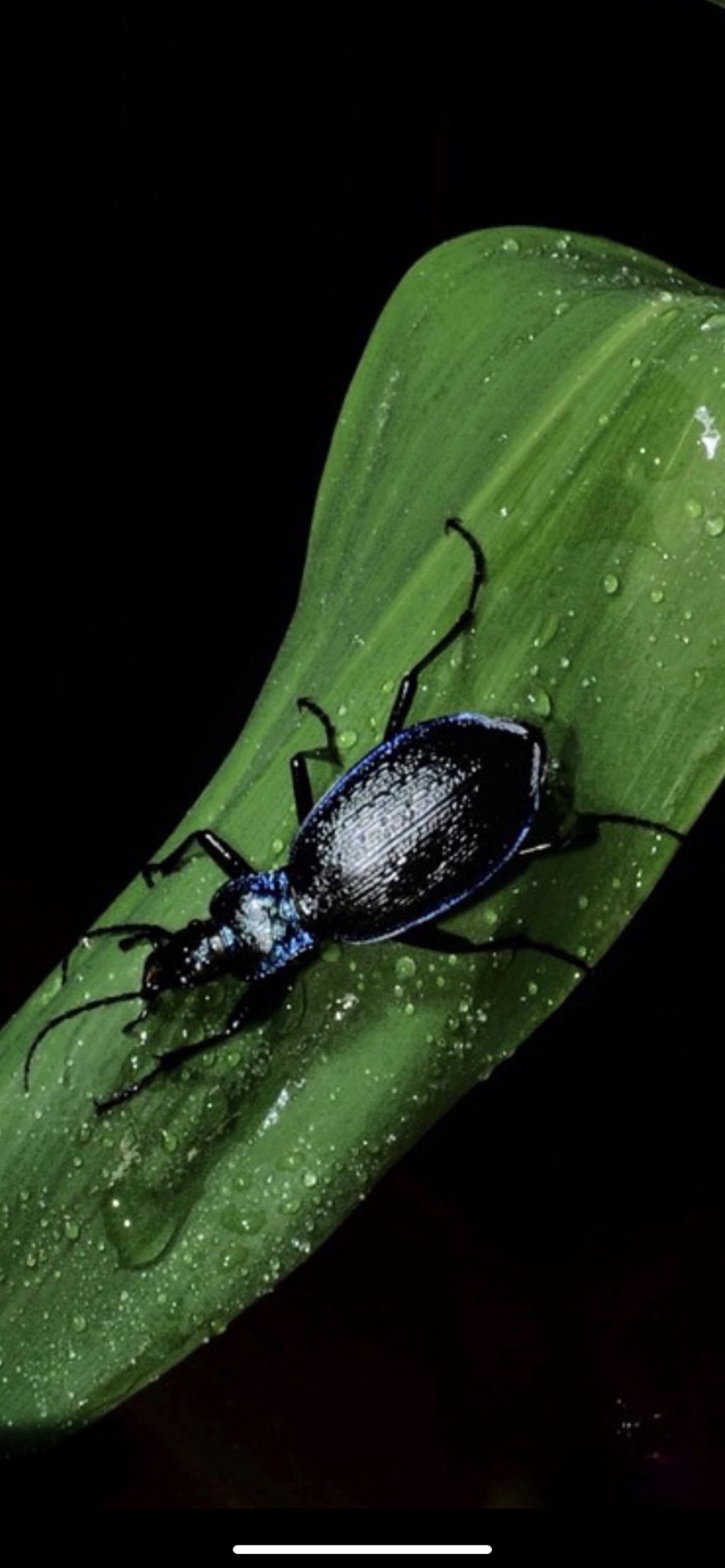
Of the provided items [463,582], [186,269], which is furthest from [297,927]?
[186,269]

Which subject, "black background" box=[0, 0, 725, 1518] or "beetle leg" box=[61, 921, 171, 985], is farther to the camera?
"black background" box=[0, 0, 725, 1518]

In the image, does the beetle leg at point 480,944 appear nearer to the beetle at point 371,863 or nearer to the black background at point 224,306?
the beetle at point 371,863

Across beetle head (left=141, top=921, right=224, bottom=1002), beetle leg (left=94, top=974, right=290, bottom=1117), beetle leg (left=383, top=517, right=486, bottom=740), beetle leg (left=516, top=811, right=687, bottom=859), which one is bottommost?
beetle leg (left=516, top=811, right=687, bottom=859)

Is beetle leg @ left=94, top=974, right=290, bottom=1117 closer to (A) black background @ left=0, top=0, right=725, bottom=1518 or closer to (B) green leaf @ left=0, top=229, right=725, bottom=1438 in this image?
(B) green leaf @ left=0, top=229, right=725, bottom=1438

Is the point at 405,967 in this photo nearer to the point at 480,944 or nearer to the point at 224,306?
the point at 480,944

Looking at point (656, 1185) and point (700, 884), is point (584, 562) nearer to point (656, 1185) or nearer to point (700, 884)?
point (700, 884)

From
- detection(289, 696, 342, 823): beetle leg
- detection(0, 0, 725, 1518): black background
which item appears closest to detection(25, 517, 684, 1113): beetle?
detection(289, 696, 342, 823): beetle leg
